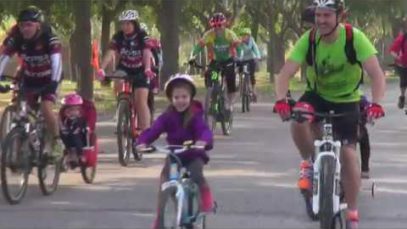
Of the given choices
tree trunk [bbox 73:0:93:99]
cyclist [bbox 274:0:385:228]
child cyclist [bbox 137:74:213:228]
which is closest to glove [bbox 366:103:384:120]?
cyclist [bbox 274:0:385:228]

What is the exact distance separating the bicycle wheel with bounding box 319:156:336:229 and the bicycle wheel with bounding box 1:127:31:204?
12.8ft

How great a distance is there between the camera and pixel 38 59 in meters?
13.4

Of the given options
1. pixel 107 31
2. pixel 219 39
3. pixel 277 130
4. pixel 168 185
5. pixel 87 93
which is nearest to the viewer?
pixel 168 185

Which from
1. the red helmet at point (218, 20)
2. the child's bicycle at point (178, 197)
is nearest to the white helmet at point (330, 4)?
the child's bicycle at point (178, 197)

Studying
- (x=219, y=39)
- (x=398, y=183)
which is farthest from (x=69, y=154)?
(x=219, y=39)

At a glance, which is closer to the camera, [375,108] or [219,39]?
[375,108]

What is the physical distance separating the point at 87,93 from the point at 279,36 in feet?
121

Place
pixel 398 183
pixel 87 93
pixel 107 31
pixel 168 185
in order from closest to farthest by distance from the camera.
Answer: pixel 168 185
pixel 398 183
pixel 87 93
pixel 107 31

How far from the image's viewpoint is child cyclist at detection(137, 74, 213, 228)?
9773mm

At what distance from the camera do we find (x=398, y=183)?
14859 millimetres

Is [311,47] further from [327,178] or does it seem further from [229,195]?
[229,195]

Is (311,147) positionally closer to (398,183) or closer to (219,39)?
(398,183)

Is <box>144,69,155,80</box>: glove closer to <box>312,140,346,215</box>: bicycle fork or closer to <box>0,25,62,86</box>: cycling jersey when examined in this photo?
<box>0,25,62,86</box>: cycling jersey

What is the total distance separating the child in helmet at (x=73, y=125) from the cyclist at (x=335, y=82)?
12.8 feet
